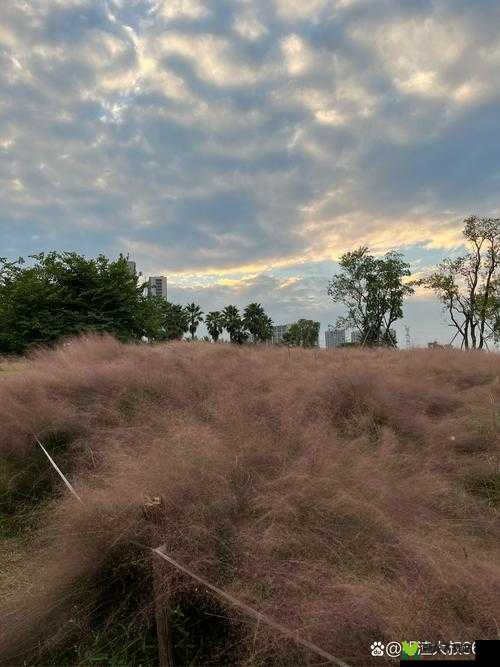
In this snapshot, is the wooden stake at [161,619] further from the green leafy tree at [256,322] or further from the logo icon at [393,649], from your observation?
the green leafy tree at [256,322]

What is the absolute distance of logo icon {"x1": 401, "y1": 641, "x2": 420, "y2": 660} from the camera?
1.93m

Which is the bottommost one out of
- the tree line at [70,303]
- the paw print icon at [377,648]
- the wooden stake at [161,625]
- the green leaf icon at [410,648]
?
the wooden stake at [161,625]

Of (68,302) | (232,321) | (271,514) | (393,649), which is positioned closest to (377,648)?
(393,649)

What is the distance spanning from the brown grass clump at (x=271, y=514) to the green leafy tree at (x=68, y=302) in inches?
464

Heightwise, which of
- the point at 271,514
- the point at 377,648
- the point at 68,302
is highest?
the point at 68,302

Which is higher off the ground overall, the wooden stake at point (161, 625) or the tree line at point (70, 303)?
the tree line at point (70, 303)

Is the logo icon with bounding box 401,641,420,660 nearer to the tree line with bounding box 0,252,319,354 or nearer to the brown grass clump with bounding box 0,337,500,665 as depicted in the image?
the brown grass clump with bounding box 0,337,500,665

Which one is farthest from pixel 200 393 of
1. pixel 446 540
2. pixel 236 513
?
pixel 446 540

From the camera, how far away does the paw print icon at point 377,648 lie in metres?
1.98

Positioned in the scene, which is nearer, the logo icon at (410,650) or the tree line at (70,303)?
the logo icon at (410,650)

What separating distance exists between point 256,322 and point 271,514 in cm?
5403

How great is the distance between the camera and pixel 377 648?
1.99m

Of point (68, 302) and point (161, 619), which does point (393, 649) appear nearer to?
point (161, 619)

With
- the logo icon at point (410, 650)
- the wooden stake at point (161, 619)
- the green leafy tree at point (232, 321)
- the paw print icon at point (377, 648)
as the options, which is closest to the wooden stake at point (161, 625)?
the wooden stake at point (161, 619)
